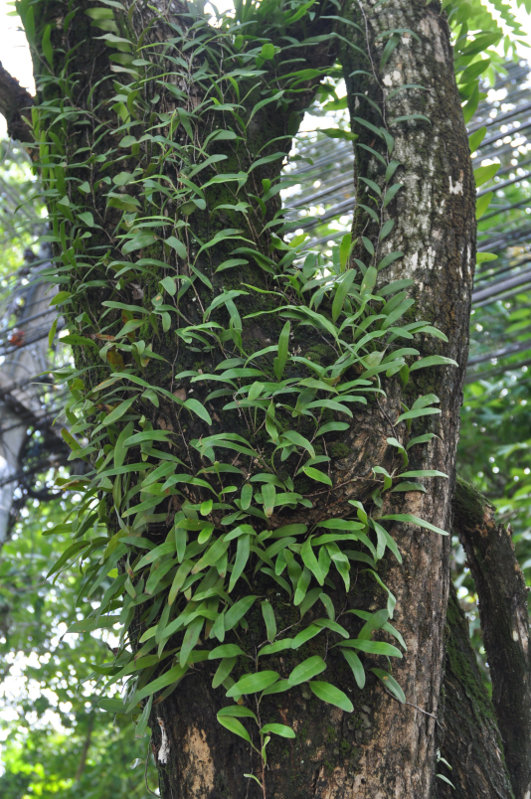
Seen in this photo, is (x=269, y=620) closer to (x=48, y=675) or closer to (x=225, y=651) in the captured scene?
(x=225, y=651)

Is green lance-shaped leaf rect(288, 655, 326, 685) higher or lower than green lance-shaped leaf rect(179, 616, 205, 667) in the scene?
lower

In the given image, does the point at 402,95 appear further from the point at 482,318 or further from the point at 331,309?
the point at 482,318

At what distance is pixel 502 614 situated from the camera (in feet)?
5.42

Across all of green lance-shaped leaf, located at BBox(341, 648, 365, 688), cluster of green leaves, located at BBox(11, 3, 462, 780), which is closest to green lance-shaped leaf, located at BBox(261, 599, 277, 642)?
cluster of green leaves, located at BBox(11, 3, 462, 780)

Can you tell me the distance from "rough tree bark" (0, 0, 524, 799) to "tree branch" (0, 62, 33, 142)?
0.6 inches

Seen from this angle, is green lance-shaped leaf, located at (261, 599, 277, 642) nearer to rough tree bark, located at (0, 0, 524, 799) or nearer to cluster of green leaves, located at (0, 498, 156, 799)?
rough tree bark, located at (0, 0, 524, 799)

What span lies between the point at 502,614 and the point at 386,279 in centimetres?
87

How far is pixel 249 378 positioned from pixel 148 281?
32cm

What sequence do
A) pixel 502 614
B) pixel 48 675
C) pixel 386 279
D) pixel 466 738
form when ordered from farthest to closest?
pixel 48 675, pixel 502 614, pixel 466 738, pixel 386 279

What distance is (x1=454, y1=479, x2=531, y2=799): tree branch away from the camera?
1.63 metres

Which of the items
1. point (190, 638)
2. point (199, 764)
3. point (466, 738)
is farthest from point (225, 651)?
point (466, 738)

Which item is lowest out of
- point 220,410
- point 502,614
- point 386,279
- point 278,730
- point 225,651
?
point 502,614

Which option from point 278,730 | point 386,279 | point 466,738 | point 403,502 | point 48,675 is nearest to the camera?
point 278,730

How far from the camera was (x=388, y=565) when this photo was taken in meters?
1.15
